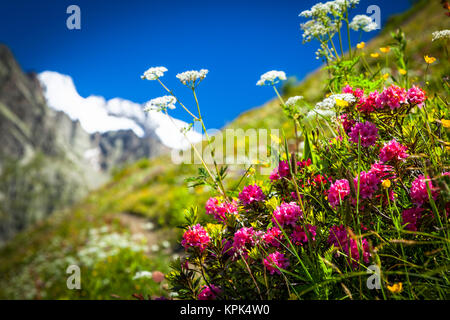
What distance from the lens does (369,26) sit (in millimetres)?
2197

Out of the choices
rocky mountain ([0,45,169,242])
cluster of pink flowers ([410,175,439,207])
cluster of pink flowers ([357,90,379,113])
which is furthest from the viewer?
rocky mountain ([0,45,169,242])

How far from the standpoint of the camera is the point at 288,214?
1.37 meters

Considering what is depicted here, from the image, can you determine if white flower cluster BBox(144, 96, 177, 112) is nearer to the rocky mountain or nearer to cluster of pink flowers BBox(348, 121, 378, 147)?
cluster of pink flowers BBox(348, 121, 378, 147)

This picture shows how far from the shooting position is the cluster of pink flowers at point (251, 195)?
1557 mm

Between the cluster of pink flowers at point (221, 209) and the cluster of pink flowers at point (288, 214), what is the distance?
0.31m

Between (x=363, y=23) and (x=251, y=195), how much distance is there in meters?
1.88

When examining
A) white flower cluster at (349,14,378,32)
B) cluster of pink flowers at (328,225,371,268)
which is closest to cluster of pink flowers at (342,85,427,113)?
cluster of pink flowers at (328,225,371,268)

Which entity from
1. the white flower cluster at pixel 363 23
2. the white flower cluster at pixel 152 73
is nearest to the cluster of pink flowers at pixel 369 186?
the white flower cluster at pixel 152 73

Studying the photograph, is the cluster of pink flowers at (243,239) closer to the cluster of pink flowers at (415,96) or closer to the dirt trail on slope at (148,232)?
the cluster of pink flowers at (415,96)

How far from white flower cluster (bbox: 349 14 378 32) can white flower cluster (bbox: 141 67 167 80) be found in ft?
5.69

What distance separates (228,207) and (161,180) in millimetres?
11219

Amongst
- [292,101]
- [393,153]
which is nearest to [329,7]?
[292,101]

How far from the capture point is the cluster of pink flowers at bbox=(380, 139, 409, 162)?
1285 millimetres
